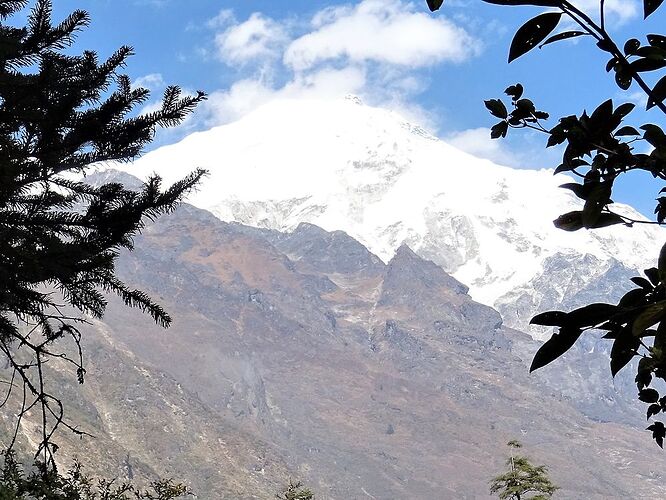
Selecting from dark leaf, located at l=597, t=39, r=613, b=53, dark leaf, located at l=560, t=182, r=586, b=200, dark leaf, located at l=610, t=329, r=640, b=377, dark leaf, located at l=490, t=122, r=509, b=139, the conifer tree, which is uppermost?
the conifer tree

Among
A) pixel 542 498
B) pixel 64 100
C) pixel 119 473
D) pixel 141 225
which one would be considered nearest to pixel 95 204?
pixel 141 225

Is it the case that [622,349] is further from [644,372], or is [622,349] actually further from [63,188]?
[63,188]

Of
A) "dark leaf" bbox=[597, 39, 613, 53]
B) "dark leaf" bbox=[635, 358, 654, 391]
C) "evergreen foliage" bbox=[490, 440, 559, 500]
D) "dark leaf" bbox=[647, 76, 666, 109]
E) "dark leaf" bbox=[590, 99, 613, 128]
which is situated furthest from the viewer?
"evergreen foliage" bbox=[490, 440, 559, 500]

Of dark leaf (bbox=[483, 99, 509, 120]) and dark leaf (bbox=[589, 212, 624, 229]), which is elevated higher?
dark leaf (bbox=[483, 99, 509, 120])

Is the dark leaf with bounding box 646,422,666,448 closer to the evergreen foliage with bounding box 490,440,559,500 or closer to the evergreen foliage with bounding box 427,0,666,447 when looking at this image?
the evergreen foliage with bounding box 427,0,666,447

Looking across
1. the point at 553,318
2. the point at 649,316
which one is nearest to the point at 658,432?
the point at 553,318

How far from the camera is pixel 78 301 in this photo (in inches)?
356

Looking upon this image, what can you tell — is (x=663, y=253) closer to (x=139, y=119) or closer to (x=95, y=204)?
(x=95, y=204)

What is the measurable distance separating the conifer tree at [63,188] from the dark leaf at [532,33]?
5.82 m

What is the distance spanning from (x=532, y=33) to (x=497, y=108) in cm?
72

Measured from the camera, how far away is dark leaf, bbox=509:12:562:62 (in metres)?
1.82

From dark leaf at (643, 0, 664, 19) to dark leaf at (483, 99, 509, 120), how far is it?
79cm

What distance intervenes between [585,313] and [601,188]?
318 mm

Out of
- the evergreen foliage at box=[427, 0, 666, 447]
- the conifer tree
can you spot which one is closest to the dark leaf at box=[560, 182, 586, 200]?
the evergreen foliage at box=[427, 0, 666, 447]
